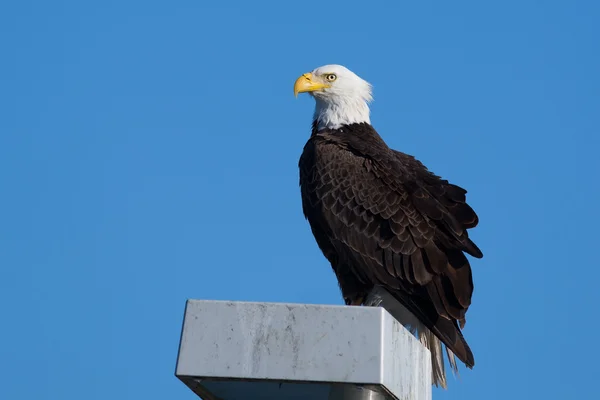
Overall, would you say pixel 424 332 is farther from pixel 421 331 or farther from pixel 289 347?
pixel 289 347

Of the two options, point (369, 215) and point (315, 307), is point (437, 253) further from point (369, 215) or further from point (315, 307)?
point (315, 307)

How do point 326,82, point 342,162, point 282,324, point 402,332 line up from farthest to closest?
point 326,82 → point 342,162 → point 402,332 → point 282,324

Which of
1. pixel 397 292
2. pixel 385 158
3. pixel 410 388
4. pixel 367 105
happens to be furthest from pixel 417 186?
pixel 410 388

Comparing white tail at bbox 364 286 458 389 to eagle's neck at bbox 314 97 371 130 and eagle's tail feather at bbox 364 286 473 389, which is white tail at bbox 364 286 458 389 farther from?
eagle's neck at bbox 314 97 371 130

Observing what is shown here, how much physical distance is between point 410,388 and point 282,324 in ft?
2.68

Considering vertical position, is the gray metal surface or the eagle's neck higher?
the eagle's neck

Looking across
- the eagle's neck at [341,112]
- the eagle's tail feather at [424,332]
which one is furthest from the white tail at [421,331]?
the eagle's neck at [341,112]

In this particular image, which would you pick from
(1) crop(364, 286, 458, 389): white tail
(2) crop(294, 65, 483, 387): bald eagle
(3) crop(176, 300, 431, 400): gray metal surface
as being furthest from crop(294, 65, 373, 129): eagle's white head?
(3) crop(176, 300, 431, 400): gray metal surface

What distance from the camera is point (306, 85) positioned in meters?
9.07

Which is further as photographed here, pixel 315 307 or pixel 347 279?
pixel 347 279

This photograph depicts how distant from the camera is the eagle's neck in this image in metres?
9.01

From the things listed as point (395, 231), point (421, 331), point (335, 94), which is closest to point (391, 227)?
point (395, 231)

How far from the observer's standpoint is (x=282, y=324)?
3.97 metres

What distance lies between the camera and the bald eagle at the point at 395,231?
7.35 m
